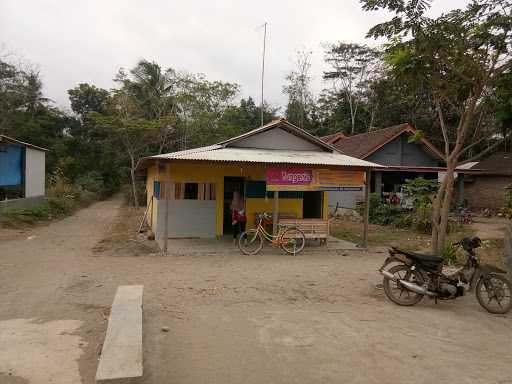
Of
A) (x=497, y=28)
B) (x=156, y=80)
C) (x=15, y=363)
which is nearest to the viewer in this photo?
(x=15, y=363)

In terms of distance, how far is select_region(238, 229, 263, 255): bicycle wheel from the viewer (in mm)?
10586

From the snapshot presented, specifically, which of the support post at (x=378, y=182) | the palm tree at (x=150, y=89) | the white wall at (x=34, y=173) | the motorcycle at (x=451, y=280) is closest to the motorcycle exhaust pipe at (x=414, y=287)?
the motorcycle at (x=451, y=280)

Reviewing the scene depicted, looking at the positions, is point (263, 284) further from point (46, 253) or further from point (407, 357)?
point (46, 253)

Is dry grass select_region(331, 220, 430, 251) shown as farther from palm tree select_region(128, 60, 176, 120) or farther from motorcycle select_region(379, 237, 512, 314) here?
palm tree select_region(128, 60, 176, 120)

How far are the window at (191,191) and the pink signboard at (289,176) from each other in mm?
2846

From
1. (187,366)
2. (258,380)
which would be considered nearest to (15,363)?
(187,366)

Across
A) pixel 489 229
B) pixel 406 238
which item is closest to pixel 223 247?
pixel 406 238

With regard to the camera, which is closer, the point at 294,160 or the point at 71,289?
the point at 71,289

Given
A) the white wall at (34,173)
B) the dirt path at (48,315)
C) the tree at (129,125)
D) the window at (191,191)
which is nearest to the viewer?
the dirt path at (48,315)

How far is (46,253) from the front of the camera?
1041 cm

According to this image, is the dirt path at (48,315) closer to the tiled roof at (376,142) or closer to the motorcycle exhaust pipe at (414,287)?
the motorcycle exhaust pipe at (414,287)

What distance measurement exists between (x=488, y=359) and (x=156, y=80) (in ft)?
88.8

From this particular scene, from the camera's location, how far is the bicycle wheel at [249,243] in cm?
1059

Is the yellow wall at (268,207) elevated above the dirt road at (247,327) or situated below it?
above
